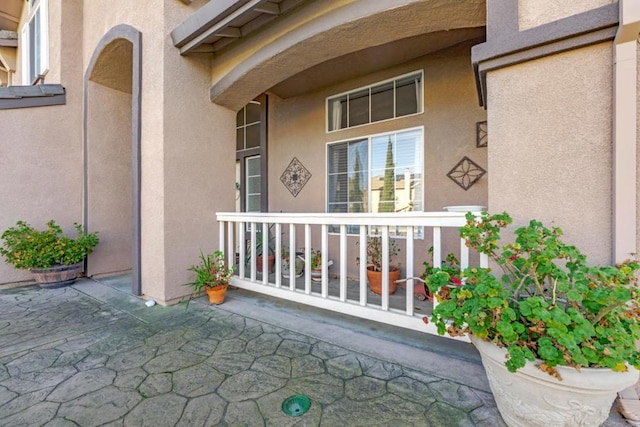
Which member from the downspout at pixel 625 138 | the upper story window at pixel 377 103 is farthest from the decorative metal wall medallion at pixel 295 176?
the downspout at pixel 625 138

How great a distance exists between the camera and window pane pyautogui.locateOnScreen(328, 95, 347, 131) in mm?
4973

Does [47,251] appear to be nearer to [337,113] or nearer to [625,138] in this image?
[337,113]

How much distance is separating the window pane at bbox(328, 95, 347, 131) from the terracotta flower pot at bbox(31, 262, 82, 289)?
483cm

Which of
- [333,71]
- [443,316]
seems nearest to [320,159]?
[333,71]

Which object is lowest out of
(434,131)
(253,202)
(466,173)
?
(253,202)

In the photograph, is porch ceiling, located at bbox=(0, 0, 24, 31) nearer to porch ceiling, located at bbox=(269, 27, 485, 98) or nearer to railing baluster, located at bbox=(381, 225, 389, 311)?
porch ceiling, located at bbox=(269, 27, 485, 98)

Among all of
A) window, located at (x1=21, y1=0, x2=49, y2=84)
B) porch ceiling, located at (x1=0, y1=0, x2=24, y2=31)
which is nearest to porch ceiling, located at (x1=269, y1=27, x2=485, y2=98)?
window, located at (x1=21, y1=0, x2=49, y2=84)

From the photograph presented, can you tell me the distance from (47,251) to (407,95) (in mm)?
5911

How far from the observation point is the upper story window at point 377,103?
4.25 m

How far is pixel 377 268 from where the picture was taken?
4.02m

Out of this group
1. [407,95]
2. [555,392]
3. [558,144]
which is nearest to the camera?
[555,392]

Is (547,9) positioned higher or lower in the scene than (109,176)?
higher

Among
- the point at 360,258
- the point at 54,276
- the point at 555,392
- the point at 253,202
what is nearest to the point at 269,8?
the point at 360,258

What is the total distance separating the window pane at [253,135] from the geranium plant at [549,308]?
17.7ft
